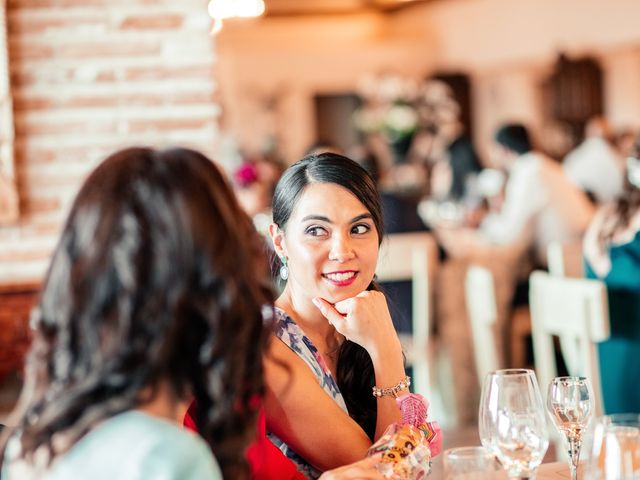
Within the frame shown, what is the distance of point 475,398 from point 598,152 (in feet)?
13.2

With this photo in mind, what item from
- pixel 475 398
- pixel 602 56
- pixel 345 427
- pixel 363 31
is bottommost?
pixel 475 398

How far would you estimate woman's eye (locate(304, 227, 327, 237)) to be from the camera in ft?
6.79

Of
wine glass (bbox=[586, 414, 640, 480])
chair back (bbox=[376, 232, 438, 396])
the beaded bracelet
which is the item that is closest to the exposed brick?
chair back (bbox=[376, 232, 438, 396])

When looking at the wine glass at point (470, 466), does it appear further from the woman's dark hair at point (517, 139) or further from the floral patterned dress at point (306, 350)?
the woman's dark hair at point (517, 139)

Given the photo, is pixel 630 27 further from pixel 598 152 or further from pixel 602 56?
pixel 598 152

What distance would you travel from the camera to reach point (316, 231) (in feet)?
6.79

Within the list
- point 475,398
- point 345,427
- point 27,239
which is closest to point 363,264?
point 345,427

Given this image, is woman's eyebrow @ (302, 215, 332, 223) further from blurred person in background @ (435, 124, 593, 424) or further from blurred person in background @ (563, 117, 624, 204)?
blurred person in background @ (563, 117, 624, 204)

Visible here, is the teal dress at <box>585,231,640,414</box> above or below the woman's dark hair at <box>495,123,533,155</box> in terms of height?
below

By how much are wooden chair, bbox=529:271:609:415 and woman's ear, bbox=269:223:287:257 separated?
5.01ft

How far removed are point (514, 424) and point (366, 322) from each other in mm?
485

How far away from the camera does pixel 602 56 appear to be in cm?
1063

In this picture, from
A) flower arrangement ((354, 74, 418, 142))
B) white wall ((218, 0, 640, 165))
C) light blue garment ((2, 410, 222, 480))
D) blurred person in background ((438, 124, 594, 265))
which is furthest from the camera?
white wall ((218, 0, 640, 165))

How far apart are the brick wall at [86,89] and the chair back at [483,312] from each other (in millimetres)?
1376
